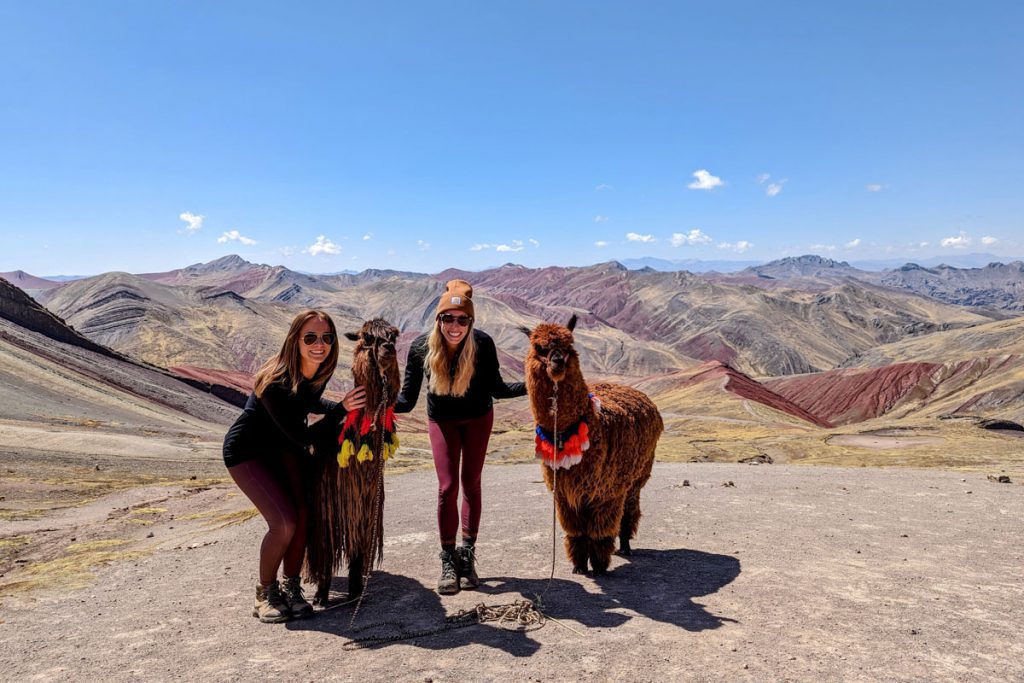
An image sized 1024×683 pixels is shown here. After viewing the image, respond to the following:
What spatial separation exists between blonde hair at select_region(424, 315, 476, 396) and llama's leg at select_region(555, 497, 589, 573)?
1.73m

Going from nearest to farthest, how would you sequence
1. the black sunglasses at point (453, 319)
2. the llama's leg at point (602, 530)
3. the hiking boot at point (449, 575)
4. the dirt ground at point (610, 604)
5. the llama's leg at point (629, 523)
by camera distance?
the dirt ground at point (610, 604)
the black sunglasses at point (453, 319)
the hiking boot at point (449, 575)
the llama's leg at point (602, 530)
the llama's leg at point (629, 523)

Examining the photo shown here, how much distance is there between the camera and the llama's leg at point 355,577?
5.09 meters

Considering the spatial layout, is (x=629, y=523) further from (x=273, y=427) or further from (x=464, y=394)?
(x=273, y=427)

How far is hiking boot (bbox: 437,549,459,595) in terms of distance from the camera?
534 cm

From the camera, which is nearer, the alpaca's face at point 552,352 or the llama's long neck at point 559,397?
the alpaca's face at point 552,352

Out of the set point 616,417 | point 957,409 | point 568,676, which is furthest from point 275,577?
point 957,409

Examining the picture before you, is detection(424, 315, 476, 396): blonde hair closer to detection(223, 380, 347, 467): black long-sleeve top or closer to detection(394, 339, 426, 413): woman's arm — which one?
detection(394, 339, 426, 413): woman's arm

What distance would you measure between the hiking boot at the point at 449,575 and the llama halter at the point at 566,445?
50.7 inches

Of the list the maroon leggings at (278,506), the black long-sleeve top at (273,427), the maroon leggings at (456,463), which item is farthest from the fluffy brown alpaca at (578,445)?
the maroon leggings at (278,506)

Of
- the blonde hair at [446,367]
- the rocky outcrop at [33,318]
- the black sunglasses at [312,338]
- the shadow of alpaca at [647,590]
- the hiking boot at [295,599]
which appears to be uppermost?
the rocky outcrop at [33,318]

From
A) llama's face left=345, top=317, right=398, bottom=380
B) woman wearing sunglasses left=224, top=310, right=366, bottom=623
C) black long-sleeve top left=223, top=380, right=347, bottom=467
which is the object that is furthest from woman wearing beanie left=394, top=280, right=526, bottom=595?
black long-sleeve top left=223, top=380, right=347, bottom=467

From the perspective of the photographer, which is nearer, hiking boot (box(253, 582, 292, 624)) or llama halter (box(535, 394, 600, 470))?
hiking boot (box(253, 582, 292, 624))

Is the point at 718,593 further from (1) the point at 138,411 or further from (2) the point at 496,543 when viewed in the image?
(1) the point at 138,411

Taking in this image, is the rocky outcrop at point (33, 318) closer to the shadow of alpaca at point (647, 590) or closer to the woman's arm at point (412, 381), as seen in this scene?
the woman's arm at point (412, 381)
